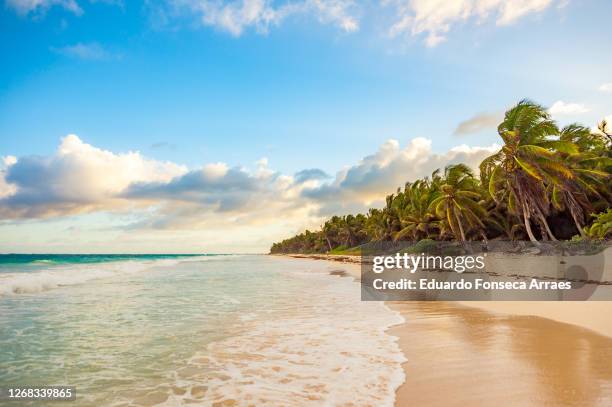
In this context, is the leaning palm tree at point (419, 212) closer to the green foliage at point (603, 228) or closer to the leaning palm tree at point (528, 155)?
the leaning palm tree at point (528, 155)

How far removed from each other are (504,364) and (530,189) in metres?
22.2

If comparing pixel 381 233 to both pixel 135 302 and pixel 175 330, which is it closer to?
pixel 135 302

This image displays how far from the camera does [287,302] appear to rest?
14859 millimetres

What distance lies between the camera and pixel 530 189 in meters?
24.7

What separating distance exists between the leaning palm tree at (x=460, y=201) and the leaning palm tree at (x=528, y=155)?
842cm

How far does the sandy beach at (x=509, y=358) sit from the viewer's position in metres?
4.73

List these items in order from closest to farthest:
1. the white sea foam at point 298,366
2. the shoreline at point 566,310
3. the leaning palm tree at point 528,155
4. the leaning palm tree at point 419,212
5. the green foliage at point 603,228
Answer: the white sea foam at point 298,366 → the shoreline at point 566,310 → the green foliage at point 603,228 → the leaning palm tree at point 528,155 → the leaning palm tree at point 419,212

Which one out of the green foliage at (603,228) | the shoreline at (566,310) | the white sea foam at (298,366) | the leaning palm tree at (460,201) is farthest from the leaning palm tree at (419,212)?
the white sea foam at (298,366)

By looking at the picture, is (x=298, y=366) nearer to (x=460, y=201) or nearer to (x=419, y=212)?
(x=460, y=201)

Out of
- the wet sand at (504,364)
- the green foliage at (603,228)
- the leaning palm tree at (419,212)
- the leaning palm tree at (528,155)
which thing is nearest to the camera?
the wet sand at (504,364)

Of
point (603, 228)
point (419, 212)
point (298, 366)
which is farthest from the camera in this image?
point (419, 212)

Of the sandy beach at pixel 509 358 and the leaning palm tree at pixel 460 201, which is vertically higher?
the leaning palm tree at pixel 460 201

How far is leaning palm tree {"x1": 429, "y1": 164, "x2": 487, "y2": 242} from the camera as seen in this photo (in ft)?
113

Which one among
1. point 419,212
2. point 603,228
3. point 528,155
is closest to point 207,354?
point 603,228
